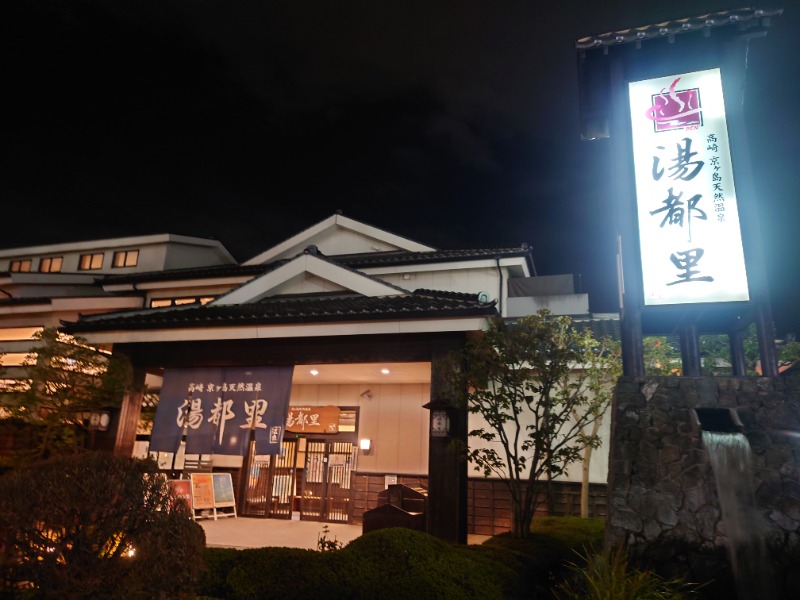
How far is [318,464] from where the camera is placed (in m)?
15.2

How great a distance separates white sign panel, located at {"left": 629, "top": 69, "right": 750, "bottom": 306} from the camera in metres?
7.25

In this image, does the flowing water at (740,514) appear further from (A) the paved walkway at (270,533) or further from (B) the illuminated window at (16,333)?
(B) the illuminated window at (16,333)

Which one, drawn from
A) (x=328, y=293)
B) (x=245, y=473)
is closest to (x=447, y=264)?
(x=328, y=293)

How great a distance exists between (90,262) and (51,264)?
2793 mm

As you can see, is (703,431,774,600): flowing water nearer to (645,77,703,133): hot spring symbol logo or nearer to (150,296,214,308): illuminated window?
(645,77,703,133): hot spring symbol logo

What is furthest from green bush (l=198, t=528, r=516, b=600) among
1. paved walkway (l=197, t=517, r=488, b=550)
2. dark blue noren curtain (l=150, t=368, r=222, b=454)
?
dark blue noren curtain (l=150, t=368, r=222, b=454)

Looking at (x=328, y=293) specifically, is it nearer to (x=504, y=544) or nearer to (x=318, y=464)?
(x=318, y=464)

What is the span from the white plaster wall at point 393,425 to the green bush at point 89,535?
10507 millimetres

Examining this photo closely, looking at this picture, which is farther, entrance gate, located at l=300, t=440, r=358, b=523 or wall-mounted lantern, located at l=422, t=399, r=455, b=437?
entrance gate, located at l=300, t=440, r=358, b=523

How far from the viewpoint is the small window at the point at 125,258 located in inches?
1005

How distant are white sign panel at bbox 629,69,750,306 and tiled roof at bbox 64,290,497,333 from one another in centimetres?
301

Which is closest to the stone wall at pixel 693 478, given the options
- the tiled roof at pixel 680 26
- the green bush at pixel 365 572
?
the green bush at pixel 365 572

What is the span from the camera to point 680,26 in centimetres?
837

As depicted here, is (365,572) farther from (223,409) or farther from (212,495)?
(212,495)
